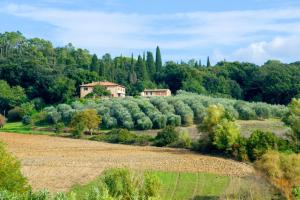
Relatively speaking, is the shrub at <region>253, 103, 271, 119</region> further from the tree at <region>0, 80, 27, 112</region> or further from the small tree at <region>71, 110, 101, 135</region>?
the tree at <region>0, 80, 27, 112</region>

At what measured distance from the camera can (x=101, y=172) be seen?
44.1 meters

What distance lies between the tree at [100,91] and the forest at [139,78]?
12.5ft

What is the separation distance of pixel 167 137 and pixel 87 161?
17.0m

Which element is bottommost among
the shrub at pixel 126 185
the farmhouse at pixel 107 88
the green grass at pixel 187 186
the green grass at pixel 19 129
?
the green grass at pixel 187 186

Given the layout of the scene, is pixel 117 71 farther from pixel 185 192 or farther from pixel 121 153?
pixel 185 192

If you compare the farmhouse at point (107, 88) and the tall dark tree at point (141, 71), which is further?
the tall dark tree at point (141, 71)

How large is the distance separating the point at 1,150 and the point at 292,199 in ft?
53.9

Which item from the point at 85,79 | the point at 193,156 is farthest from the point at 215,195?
the point at 85,79

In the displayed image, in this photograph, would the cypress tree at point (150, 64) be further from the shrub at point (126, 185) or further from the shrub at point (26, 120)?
the shrub at point (126, 185)

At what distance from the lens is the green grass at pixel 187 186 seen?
119 ft

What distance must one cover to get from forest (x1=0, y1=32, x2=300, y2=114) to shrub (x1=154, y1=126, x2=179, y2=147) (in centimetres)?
3441

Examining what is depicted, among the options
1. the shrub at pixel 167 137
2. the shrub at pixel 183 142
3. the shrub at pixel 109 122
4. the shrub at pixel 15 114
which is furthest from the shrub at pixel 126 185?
the shrub at pixel 15 114

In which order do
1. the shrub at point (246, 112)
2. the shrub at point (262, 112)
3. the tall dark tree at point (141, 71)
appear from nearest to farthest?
the shrub at point (246, 112) → the shrub at point (262, 112) → the tall dark tree at point (141, 71)

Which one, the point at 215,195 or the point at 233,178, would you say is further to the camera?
the point at 233,178
